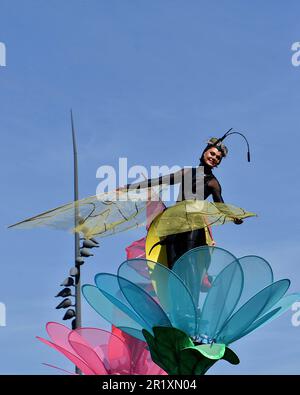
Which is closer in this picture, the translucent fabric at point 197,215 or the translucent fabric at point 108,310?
the translucent fabric at point 197,215

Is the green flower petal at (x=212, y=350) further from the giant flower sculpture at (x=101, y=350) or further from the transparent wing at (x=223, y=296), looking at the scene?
the giant flower sculpture at (x=101, y=350)

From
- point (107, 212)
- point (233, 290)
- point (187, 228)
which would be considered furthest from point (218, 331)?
point (107, 212)

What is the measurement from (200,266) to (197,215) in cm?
72

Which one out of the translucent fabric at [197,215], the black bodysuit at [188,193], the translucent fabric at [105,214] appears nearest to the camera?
the translucent fabric at [197,215]

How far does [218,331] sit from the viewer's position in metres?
10.4

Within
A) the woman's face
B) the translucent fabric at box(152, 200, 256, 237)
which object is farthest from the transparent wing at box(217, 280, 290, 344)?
the woman's face

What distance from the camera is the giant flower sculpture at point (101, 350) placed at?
1177cm

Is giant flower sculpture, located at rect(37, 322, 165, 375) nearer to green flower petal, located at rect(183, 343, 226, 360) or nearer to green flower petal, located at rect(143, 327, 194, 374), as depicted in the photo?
green flower petal, located at rect(143, 327, 194, 374)

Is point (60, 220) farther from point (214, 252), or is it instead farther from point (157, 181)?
point (214, 252)

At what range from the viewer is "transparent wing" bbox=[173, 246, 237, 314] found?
34.7 feet

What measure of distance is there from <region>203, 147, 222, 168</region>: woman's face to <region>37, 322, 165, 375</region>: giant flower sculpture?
2.38 metres

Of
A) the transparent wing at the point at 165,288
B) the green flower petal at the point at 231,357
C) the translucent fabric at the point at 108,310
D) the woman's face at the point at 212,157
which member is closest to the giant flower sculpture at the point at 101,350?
the translucent fabric at the point at 108,310

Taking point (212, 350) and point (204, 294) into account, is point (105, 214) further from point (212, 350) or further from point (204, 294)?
point (212, 350)
